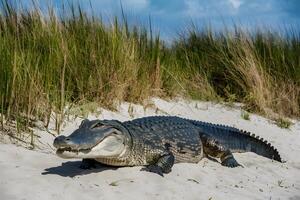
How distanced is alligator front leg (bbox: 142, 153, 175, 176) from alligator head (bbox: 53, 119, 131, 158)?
0.36 meters

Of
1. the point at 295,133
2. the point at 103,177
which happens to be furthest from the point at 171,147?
the point at 295,133

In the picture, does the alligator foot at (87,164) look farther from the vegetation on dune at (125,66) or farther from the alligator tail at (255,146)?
the alligator tail at (255,146)

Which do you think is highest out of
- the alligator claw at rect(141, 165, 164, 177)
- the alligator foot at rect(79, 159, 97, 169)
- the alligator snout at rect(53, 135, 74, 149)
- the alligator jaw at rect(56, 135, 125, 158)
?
the alligator snout at rect(53, 135, 74, 149)

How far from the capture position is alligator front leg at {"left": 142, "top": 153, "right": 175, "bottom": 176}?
5469mm

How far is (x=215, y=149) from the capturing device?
6.90 m

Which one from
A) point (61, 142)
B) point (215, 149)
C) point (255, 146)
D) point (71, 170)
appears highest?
point (61, 142)

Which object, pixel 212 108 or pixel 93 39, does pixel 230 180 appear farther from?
Answer: pixel 212 108

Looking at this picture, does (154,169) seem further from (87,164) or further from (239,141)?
(239,141)

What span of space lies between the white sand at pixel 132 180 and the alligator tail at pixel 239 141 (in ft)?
0.58

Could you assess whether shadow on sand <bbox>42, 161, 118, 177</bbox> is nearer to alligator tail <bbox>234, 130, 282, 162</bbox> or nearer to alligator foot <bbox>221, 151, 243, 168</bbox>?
alligator foot <bbox>221, 151, 243, 168</bbox>

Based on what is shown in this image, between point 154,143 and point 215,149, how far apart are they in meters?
1.25

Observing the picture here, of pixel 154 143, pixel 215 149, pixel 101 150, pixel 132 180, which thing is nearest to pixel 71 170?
pixel 101 150

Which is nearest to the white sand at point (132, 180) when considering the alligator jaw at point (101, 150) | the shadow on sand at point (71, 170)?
the shadow on sand at point (71, 170)

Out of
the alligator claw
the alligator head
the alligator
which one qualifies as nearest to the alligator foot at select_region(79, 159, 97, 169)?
the alligator
